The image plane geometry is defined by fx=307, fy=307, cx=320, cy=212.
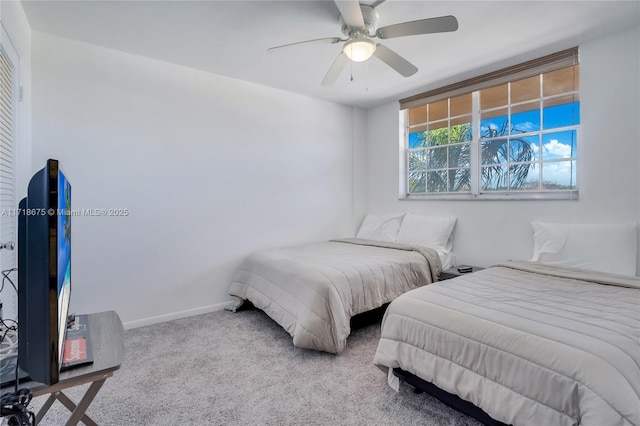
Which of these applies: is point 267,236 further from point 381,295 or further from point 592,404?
point 592,404

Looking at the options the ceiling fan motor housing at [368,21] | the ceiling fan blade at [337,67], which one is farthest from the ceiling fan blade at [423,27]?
the ceiling fan blade at [337,67]

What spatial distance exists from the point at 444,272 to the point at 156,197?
294cm

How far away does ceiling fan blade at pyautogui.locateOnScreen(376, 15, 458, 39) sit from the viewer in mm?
1801

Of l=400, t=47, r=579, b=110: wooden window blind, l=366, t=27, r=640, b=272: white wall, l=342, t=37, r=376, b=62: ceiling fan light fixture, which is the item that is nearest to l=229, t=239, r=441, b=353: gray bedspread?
l=366, t=27, r=640, b=272: white wall

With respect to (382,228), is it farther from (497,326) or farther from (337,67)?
(497,326)

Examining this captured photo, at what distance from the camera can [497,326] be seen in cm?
140

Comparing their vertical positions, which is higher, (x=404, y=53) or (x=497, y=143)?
(x=404, y=53)

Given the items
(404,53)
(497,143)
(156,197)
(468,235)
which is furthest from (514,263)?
(156,197)

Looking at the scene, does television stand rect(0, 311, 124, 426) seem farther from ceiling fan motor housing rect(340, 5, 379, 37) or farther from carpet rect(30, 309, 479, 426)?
ceiling fan motor housing rect(340, 5, 379, 37)

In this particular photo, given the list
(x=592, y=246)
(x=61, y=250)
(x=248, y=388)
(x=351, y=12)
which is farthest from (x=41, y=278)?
(x=592, y=246)

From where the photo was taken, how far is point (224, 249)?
3.34 meters

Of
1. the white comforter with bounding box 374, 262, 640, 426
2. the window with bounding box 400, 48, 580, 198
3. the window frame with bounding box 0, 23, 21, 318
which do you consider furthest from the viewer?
the window with bounding box 400, 48, 580, 198

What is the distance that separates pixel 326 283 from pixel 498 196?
224 cm

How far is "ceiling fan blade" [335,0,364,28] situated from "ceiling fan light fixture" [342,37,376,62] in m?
0.09
